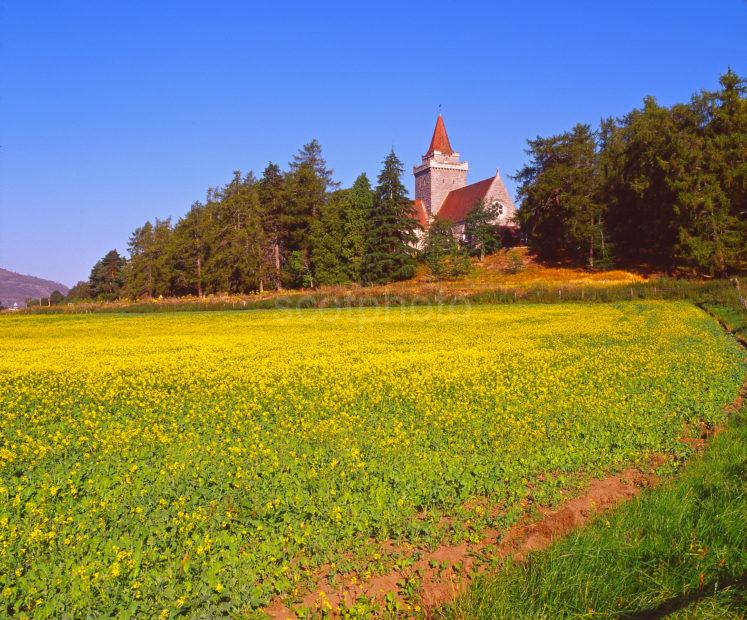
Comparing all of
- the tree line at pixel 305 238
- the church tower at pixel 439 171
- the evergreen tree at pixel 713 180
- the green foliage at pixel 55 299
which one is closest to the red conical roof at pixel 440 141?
the church tower at pixel 439 171

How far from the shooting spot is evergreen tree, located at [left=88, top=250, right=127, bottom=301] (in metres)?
107

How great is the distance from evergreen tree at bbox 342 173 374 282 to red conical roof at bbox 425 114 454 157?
120ft

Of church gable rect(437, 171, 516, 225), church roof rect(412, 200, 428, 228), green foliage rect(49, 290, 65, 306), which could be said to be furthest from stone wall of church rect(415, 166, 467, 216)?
green foliage rect(49, 290, 65, 306)

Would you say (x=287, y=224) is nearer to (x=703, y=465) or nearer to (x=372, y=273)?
(x=372, y=273)

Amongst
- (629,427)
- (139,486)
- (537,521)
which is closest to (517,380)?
(629,427)

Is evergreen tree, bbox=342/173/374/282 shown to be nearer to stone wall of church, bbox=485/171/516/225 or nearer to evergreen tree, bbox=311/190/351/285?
evergreen tree, bbox=311/190/351/285

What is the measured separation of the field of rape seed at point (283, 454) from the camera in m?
4.73

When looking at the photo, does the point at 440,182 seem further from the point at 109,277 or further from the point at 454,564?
the point at 454,564

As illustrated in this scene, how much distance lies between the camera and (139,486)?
20.6ft

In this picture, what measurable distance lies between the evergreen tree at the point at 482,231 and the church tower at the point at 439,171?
26.1 m

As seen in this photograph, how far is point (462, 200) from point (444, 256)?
2912 centimetres

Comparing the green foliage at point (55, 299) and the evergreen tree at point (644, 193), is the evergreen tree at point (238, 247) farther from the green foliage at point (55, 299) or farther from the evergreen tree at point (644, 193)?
the evergreen tree at point (644, 193)

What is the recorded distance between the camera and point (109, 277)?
110 m

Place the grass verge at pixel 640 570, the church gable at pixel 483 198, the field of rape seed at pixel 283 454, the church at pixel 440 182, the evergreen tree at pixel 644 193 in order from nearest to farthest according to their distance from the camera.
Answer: the grass verge at pixel 640 570 → the field of rape seed at pixel 283 454 → the evergreen tree at pixel 644 193 → the church gable at pixel 483 198 → the church at pixel 440 182
